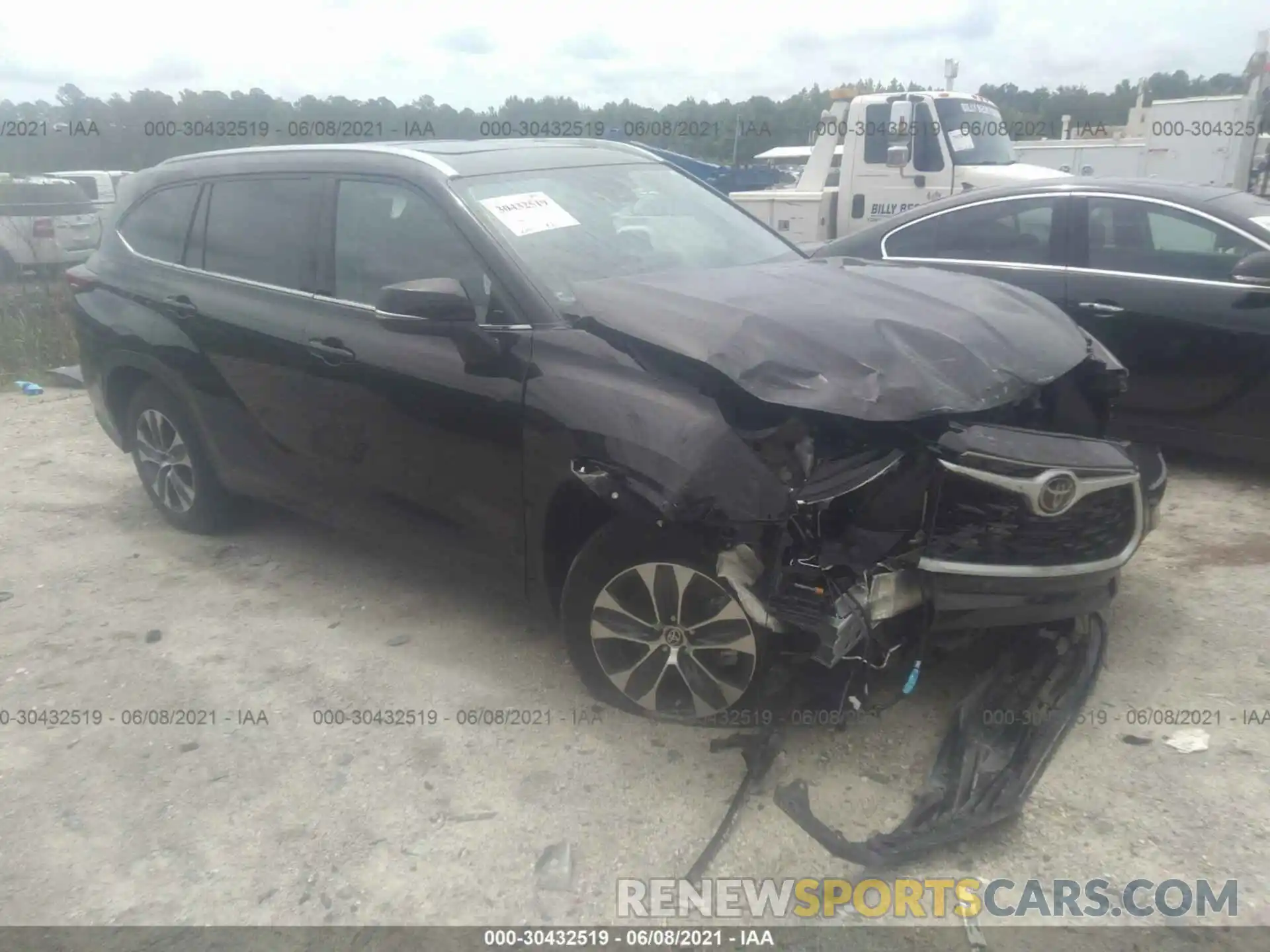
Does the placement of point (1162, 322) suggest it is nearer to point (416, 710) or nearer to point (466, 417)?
point (466, 417)

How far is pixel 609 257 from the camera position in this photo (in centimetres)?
367

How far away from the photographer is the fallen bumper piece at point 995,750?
269cm

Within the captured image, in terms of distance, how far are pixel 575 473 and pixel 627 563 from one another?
32cm

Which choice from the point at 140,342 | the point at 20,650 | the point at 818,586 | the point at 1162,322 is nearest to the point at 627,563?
the point at 818,586

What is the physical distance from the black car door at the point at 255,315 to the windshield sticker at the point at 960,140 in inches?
298

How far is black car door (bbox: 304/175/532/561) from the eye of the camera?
3363 mm

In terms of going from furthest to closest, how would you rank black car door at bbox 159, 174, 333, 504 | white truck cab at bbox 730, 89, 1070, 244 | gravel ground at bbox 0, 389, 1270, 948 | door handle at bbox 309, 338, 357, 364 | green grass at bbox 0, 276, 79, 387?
white truck cab at bbox 730, 89, 1070, 244, green grass at bbox 0, 276, 79, 387, black car door at bbox 159, 174, 333, 504, door handle at bbox 309, 338, 357, 364, gravel ground at bbox 0, 389, 1270, 948

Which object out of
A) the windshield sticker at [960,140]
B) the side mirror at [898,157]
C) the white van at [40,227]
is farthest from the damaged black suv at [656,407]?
the white van at [40,227]

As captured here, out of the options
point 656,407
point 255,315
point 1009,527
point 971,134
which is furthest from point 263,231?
point 971,134

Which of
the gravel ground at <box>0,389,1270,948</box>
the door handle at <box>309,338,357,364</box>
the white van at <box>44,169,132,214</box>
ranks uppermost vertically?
the white van at <box>44,169,132,214</box>

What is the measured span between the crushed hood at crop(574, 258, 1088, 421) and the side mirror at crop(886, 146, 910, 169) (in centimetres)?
693

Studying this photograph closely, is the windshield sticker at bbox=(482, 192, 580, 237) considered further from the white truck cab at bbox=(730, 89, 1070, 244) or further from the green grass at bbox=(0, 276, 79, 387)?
the green grass at bbox=(0, 276, 79, 387)

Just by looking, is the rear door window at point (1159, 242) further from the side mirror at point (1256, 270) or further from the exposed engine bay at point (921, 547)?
the exposed engine bay at point (921, 547)

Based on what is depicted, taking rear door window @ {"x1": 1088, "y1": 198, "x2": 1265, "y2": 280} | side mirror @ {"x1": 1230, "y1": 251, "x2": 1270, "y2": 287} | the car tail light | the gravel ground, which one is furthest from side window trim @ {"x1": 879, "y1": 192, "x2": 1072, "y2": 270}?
the car tail light
